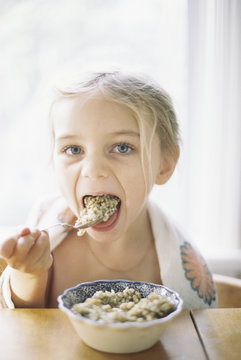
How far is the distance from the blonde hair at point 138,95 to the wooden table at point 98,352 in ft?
1.26

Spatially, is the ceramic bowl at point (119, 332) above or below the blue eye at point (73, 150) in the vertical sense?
below

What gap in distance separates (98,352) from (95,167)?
0.41 meters

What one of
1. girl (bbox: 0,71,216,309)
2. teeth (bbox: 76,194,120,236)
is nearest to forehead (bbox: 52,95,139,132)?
girl (bbox: 0,71,216,309)

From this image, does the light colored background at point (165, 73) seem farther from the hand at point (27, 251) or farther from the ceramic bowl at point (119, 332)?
the ceramic bowl at point (119, 332)

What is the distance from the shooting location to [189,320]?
78 cm

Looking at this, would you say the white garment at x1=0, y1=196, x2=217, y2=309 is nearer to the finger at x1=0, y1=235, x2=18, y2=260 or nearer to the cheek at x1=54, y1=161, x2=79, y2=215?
the cheek at x1=54, y1=161, x2=79, y2=215

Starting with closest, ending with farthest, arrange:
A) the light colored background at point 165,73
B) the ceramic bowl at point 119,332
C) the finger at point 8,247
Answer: the ceramic bowl at point 119,332, the finger at point 8,247, the light colored background at point 165,73

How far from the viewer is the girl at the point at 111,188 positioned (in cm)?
95

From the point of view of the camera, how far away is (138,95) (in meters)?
1.01

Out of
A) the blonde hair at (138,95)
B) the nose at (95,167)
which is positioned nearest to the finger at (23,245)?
the nose at (95,167)

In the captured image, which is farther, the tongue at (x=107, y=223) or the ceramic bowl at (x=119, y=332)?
the tongue at (x=107, y=223)

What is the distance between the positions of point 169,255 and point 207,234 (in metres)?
0.70

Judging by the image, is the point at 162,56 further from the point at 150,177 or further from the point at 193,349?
the point at 193,349

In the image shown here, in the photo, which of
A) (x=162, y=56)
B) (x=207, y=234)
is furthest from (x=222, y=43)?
(x=207, y=234)
